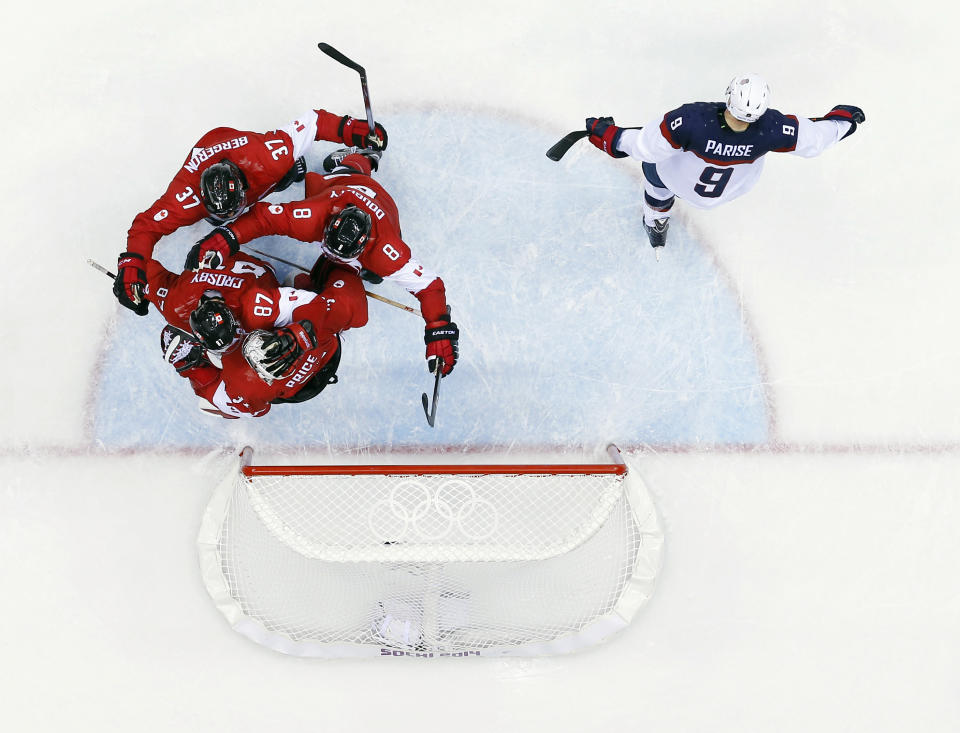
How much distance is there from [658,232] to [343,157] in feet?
5.39

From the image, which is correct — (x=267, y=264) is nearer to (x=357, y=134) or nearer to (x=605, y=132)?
(x=357, y=134)

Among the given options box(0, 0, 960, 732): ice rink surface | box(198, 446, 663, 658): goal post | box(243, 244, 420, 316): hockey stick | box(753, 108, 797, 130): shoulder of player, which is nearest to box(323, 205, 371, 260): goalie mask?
box(243, 244, 420, 316): hockey stick

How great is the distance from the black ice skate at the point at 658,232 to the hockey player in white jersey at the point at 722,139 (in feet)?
1.25

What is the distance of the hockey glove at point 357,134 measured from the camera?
3.41 m

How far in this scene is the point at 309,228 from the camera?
308 cm

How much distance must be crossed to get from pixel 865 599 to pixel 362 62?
4.00 m

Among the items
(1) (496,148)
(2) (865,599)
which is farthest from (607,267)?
(2) (865,599)

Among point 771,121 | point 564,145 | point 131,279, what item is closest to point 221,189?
point 131,279

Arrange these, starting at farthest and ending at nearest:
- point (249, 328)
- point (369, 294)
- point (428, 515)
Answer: point (428, 515), point (369, 294), point (249, 328)

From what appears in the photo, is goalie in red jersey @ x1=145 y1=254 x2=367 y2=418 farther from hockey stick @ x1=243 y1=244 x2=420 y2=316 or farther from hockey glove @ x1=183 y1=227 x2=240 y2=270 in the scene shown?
hockey stick @ x1=243 y1=244 x2=420 y2=316

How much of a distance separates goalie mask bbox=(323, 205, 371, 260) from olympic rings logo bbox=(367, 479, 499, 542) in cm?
130

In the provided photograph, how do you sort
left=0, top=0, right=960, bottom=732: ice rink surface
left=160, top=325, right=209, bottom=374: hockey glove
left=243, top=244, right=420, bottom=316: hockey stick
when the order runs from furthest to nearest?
left=0, top=0, right=960, bottom=732: ice rink surface < left=243, top=244, right=420, bottom=316: hockey stick < left=160, top=325, right=209, bottom=374: hockey glove

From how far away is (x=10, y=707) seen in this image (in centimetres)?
377

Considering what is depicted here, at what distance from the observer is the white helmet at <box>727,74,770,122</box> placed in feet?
8.67
